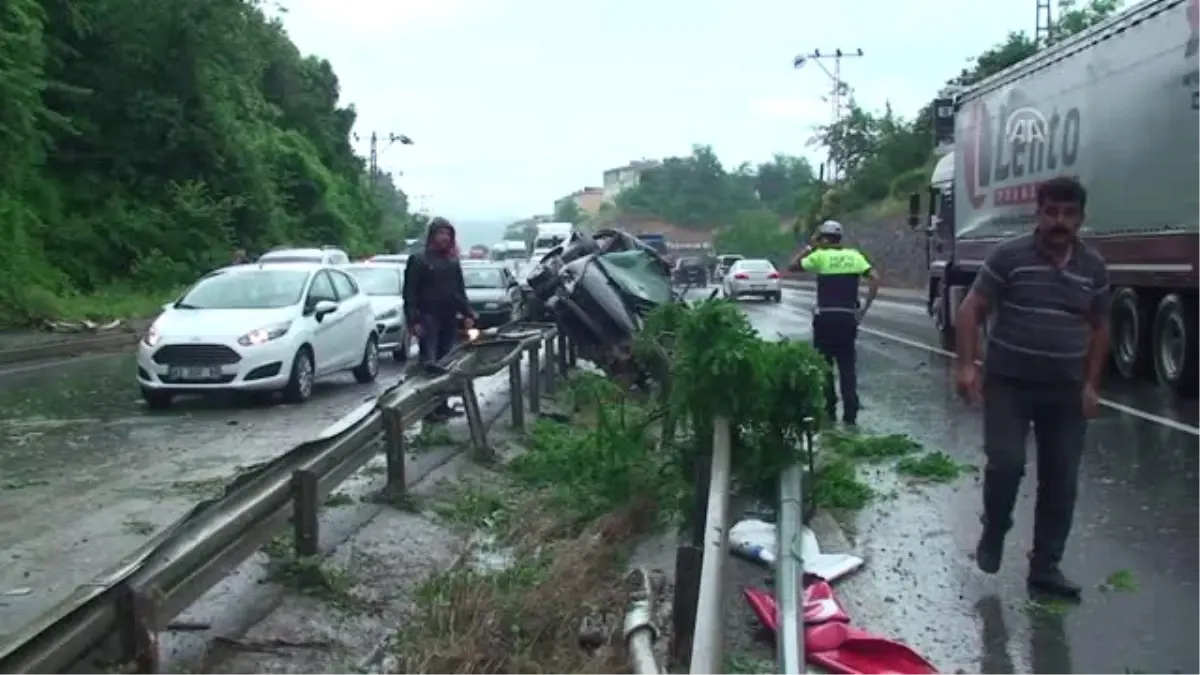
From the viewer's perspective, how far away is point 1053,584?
6781 millimetres

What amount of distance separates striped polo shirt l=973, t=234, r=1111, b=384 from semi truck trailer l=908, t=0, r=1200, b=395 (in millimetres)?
8043

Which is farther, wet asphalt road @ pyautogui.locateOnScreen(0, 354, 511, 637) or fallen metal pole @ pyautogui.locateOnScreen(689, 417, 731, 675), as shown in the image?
wet asphalt road @ pyautogui.locateOnScreen(0, 354, 511, 637)

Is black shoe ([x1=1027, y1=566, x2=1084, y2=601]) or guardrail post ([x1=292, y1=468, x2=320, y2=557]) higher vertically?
guardrail post ([x1=292, y1=468, x2=320, y2=557])

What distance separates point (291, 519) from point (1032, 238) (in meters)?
3.65

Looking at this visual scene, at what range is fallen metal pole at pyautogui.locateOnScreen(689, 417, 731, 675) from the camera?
415 cm

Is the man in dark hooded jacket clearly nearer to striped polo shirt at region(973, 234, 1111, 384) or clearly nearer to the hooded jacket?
the hooded jacket

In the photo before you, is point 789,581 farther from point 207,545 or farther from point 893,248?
point 893,248

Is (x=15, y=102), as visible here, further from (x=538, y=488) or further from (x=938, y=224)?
(x=538, y=488)

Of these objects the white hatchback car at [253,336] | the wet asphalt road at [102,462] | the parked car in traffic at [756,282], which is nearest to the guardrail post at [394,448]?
the wet asphalt road at [102,462]

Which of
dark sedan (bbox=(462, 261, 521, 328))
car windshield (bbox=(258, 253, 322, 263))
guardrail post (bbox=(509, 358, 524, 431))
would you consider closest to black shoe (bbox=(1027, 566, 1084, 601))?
guardrail post (bbox=(509, 358, 524, 431))

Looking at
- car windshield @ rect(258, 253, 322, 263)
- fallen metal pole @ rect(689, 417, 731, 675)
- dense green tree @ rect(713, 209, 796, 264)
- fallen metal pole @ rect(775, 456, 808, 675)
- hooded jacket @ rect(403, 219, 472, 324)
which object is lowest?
dense green tree @ rect(713, 209, 796, 264)

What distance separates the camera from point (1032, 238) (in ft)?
22.3

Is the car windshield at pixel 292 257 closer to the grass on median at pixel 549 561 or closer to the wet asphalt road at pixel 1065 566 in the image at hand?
the grass on median at pixel 549 561

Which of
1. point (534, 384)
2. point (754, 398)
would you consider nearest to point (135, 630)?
point (754, 398)
